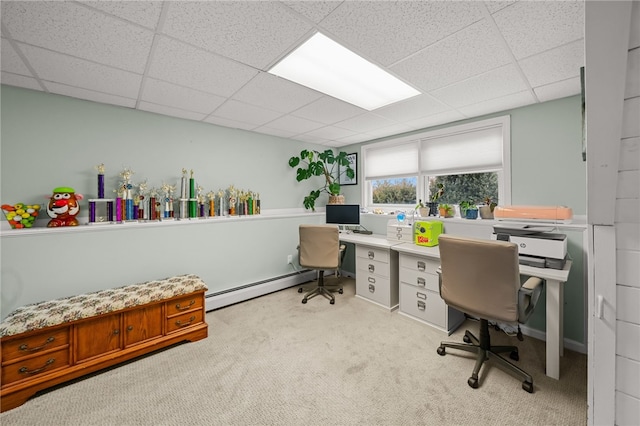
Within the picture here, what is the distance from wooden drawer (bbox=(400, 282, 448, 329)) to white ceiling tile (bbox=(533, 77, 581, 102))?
2.16 metres

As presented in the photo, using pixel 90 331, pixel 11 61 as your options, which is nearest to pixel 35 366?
pixel 90 331

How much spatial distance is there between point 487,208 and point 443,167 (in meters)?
0.79

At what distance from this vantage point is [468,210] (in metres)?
2.98

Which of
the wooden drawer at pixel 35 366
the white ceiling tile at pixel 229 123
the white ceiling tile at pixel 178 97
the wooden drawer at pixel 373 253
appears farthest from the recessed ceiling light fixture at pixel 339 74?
the wooden drawer at pixel 35 366

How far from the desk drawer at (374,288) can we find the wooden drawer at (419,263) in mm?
356

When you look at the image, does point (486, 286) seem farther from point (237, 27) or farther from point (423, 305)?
point (237, 27)

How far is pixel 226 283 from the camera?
10.8 feet

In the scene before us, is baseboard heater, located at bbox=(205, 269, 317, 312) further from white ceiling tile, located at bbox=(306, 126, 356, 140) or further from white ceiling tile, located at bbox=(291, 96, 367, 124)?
white ceiling tile, located at bbox=(291, 96, 367, 124)

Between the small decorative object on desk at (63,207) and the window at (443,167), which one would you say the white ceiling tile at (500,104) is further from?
the small decorative object on desk at (63,207)

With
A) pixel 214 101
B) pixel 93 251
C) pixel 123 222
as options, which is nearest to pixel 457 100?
pixel 214 101

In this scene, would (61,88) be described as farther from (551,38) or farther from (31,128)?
(551,38)

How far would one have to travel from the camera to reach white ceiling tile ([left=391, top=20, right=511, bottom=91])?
4.93 ft

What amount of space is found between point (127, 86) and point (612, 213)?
3.30 metres

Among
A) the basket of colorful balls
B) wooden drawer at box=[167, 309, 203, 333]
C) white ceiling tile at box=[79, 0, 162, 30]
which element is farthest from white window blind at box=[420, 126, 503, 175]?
the basket of colorful balls
